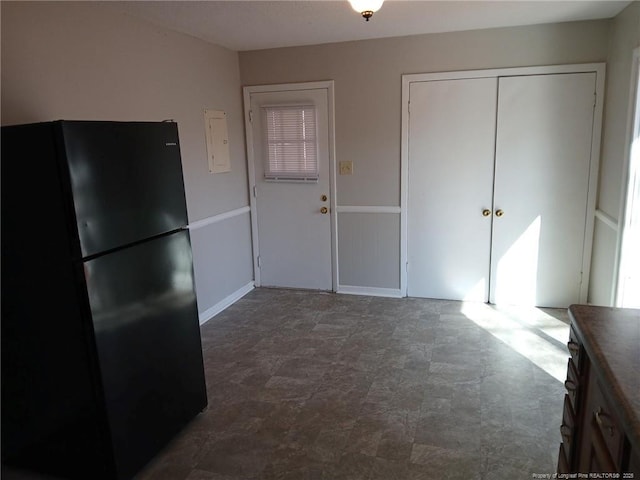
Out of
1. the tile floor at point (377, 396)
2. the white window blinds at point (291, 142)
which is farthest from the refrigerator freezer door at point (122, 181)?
the white window blinds at point (291, 142)

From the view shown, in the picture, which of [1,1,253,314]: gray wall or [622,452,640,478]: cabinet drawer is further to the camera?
[1,1,253,314]: gray wall

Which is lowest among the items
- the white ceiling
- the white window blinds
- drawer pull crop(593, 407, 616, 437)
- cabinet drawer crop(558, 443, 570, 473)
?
cabinet drawer crop(558, 443, 570, 473)

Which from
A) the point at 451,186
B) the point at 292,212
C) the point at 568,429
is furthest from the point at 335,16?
the point at 568,429

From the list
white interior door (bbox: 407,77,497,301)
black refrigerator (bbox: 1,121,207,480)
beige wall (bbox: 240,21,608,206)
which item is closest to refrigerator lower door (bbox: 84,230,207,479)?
black refrigerator (bbox: 1,121,207,480)

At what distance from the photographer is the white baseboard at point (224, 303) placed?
160 inches

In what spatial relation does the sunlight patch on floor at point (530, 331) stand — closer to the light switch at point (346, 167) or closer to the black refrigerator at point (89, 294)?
the light switch at point (346, 167)

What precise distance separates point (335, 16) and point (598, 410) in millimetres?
2993

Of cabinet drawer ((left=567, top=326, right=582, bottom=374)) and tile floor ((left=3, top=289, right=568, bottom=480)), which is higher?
cabinet drawer ((left=567, top=326, right=582, bottom=374))

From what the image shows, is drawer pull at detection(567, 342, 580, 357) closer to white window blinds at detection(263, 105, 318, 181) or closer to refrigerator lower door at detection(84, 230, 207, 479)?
refrigerator lower door at detection(84, 230, 207, 479)

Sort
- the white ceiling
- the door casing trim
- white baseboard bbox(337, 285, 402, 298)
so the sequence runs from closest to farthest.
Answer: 1. the white ceiling
2. the door casing trim
3. white baseboard bbox(337, 285, 402, 298)

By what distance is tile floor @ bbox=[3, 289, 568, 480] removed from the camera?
7.35ft

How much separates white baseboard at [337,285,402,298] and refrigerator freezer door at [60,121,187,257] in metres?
2.53

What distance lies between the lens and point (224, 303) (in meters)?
4.38

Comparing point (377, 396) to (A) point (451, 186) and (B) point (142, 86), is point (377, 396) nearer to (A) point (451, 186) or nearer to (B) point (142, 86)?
(A) point (451, 186)
